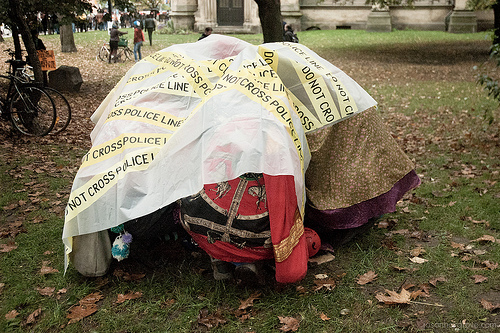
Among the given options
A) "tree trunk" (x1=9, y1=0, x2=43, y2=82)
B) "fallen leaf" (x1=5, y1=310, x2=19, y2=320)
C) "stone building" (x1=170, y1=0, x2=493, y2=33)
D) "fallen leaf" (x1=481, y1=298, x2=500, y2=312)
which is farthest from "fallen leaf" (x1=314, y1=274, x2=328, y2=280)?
"stone building" (x1=170, y1=0, x2=493, y2=33)

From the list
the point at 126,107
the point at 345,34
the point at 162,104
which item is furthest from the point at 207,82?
the point at 345,34

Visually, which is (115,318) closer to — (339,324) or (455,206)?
(339,324)

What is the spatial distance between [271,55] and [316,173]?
1037mm

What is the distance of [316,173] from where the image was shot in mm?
3930

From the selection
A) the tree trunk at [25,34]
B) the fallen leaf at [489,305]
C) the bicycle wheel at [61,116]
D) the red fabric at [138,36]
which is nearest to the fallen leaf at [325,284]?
the fallen leaf at [489,305]

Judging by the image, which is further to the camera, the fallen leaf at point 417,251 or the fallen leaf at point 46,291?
the fallen leaf at point 417,251

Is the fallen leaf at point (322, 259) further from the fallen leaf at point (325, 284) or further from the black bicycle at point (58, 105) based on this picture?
the black bicycle at point (58, 105)

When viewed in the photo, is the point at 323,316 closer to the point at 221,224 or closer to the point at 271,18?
the point at 221,224

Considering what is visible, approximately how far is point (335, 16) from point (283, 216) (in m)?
28.5

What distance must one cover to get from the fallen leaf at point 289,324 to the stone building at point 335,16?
88.3 ft

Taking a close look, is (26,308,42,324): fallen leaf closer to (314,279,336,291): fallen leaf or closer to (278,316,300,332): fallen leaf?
(278,316,300,332): fallen leaf

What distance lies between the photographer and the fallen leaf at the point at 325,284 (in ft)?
11.5

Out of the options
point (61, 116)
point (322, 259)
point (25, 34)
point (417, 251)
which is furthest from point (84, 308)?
point (25, 34)

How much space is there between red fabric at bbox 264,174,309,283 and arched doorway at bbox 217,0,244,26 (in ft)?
99.2
